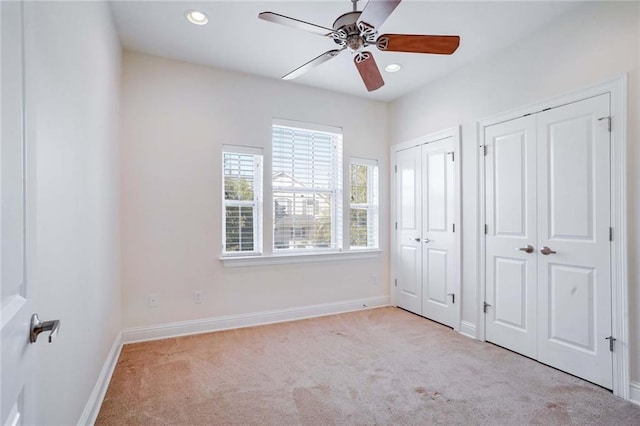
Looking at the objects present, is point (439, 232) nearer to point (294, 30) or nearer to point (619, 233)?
point (619, 233)

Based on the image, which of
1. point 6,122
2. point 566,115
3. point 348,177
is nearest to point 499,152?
point 566,115

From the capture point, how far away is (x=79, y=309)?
174 cm

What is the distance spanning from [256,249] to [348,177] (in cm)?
150

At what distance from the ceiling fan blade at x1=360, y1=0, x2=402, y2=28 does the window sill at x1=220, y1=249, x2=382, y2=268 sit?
2600 mm

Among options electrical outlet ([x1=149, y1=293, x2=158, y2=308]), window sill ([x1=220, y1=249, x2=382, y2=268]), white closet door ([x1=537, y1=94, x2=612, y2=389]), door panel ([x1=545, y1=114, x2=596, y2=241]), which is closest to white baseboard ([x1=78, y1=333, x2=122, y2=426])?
electrical outlet ([x1=149, y1=293, x2=158, y2=308])

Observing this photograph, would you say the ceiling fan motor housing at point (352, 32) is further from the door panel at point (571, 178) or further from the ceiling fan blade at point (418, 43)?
the door panel at point (571, 178)

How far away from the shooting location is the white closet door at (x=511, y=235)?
9.52ft

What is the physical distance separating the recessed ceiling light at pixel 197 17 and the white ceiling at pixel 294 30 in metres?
0.04

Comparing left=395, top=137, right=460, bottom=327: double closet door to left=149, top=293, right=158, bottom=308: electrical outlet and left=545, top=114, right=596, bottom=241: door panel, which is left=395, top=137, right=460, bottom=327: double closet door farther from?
left=149, top=293, right=158, bottom=308: electrical outlet

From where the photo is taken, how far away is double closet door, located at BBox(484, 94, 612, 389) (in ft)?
7.98

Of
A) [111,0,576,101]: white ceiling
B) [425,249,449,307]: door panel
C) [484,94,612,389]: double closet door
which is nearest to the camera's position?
[484,94,612,389]: double closet door

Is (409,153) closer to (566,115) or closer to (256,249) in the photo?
(566,115)

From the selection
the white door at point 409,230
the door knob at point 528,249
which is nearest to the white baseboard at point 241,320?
the white door at point 409,230

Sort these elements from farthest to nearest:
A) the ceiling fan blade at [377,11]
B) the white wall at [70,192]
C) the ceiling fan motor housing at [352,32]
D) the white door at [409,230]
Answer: the white door at [409,230] → the ceiling fan motor housing at [352,32] → the ceiling fan blade at [377,11] → the white wall at [70,192]
